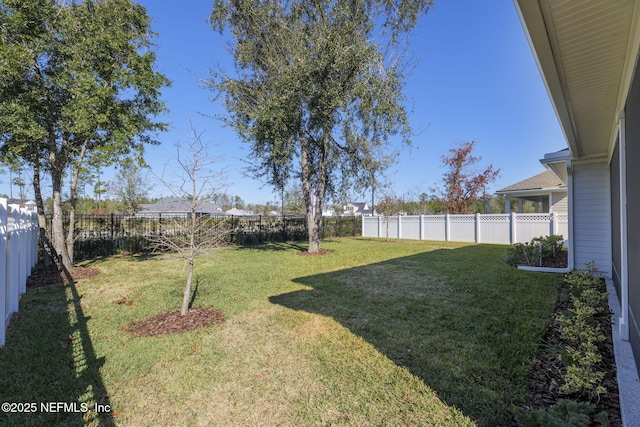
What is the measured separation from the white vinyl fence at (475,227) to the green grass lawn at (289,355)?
8370 millimetres

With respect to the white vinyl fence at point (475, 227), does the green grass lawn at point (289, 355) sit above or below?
below

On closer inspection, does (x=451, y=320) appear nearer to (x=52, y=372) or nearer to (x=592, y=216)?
(x=52, y=372)

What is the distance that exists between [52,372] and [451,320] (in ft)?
15.3

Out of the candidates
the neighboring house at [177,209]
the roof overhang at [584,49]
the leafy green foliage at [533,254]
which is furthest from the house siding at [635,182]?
the leafy green foliage at [533,254]

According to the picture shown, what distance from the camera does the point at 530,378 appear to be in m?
2.71

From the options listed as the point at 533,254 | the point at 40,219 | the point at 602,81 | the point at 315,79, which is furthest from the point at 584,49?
the point at 40,219

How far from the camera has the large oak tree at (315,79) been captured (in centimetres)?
909

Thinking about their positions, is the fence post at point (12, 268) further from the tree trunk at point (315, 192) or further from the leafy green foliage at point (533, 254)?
the leafy green foliage at point (533, 254)

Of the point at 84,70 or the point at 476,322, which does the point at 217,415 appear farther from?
the point at 84,70

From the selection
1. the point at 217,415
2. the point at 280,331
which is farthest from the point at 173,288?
the point at 217,415

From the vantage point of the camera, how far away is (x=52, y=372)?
2.93 m

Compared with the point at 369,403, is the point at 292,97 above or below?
above

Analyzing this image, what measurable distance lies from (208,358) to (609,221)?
804cm

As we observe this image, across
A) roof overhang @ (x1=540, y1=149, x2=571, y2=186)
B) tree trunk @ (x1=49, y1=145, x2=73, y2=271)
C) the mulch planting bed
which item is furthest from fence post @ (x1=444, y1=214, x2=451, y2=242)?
tree trunk @ (x1=49, y1=145, x2=73, y2=271)
